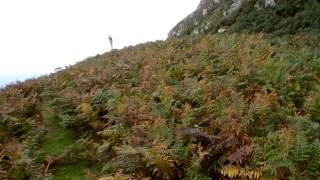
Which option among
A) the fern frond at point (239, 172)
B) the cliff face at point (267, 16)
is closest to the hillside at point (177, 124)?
the fern frond at point (239, 172)

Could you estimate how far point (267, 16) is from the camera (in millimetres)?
42000

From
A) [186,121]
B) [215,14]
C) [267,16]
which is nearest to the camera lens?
[186,121]

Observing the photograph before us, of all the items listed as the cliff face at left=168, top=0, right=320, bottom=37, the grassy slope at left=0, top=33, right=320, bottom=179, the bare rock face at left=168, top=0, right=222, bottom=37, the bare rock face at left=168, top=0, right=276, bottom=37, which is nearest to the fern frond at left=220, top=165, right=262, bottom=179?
the grassy slope at left=0, top=33, right=320, bottom=179

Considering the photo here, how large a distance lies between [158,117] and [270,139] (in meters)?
2.33

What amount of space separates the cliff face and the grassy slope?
2310 centimetres

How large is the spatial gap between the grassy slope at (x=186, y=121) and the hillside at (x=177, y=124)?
0.02m

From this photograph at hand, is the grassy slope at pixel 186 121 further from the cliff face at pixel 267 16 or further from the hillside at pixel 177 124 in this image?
the cliff face at pixel 267 16

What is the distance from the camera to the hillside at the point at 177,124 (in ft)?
23.6

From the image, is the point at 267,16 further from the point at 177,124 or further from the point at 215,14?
the point at 177,124

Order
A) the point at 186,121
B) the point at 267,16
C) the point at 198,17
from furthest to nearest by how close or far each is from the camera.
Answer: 1. the point at 198,17
2. the point at 267,16
3. the point at 186,121

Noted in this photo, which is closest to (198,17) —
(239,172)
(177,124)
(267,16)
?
(267,16)

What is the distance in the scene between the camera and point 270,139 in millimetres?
7359

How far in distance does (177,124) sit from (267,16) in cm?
3548

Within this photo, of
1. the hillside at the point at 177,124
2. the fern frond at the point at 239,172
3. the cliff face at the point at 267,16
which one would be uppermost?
the cliff face at the point at 267,16
